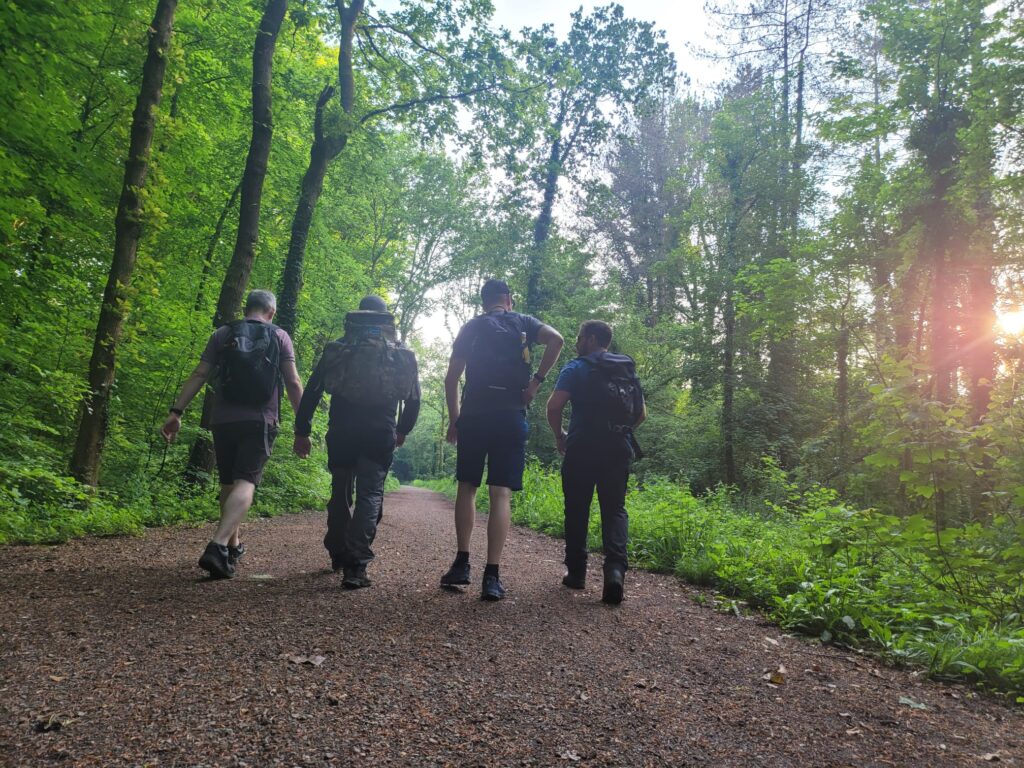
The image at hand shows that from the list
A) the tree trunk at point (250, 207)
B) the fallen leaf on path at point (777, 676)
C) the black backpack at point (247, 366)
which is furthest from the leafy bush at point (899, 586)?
the tree trunk at point (250, 207)

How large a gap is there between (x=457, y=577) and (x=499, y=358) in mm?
1711

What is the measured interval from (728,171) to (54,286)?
16.2m

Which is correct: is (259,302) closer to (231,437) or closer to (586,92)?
(231,437)

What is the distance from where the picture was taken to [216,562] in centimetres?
388

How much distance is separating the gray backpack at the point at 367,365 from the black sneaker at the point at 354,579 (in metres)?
1.25

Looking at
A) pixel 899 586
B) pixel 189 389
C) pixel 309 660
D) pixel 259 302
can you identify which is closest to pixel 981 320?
pixel 899 586

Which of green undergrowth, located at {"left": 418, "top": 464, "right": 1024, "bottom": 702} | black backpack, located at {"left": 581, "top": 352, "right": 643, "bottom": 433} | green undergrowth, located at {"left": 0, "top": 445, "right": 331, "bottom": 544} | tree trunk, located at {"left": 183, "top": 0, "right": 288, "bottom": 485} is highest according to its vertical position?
tree trunk, located at {"left": 183, "top": 0, "right": 288, "bottom": 485}

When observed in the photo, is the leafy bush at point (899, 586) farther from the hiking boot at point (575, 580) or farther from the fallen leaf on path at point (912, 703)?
the hiking boot at point (575, 580)

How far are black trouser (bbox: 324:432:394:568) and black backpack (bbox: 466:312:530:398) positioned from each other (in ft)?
2.84

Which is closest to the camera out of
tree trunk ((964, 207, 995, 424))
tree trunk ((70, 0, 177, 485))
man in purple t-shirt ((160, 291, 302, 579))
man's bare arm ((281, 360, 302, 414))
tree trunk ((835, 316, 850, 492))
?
man in purple t-shirt ((160, 291, 302, 579))

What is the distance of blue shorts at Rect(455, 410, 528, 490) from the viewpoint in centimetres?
406

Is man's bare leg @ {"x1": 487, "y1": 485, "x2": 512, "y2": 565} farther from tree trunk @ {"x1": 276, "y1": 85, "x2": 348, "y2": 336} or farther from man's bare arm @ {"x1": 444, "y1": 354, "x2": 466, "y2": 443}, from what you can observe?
tree trunk @ {"x1": 276, "y1": 85, "x2": 348, "y2": 336}

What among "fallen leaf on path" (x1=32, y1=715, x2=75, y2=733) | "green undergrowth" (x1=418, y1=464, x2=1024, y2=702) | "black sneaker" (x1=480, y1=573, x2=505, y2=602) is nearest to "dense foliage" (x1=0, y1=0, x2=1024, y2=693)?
"green undergrowth" (x1=418, y1=464, x2=1024, y2=702)

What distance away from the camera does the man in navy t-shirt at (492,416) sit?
4.06 m
